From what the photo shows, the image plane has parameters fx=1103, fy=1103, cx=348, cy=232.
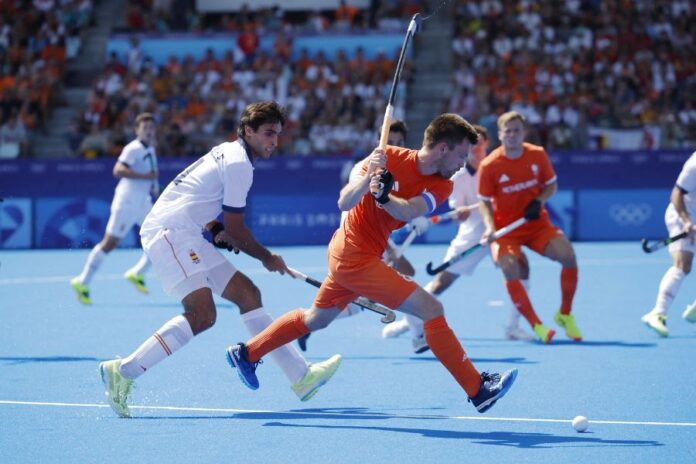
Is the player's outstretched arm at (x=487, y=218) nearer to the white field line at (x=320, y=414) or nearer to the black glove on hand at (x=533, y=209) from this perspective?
the black glove on hand at (x=533, y=209)

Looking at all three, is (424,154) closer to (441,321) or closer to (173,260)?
(441,321)

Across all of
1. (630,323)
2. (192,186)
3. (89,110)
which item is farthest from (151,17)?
(192,186)

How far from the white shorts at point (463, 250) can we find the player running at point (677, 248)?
5.17 feet

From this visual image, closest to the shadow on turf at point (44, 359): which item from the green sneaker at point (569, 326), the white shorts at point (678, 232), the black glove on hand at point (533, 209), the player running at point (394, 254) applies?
the player running at point (394, 254)

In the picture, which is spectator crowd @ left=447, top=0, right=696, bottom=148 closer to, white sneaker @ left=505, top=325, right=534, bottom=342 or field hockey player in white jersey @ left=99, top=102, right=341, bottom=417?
white sneaker @ left=505, top=325, right=534, bottom=342

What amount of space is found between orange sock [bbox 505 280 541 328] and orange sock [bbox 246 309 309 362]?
3.39 m

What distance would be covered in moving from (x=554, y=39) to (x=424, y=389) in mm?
17770

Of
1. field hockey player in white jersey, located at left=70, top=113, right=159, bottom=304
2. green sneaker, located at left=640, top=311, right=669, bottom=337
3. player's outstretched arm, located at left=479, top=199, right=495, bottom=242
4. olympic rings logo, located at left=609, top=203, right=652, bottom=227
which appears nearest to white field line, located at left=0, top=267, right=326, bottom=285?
field hockey player in white jersey, located at left=70, top=113, right=159, bottom=304

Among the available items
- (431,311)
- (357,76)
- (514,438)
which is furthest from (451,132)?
(357,76)

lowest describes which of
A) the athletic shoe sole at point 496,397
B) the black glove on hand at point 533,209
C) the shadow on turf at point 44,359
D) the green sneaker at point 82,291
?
the green sneaker at point 82,291

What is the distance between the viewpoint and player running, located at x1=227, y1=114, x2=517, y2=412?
6020 millimetres

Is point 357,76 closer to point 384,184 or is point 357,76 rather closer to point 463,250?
point 463,250

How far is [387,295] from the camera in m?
6.23

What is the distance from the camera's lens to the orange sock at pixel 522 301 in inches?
373
